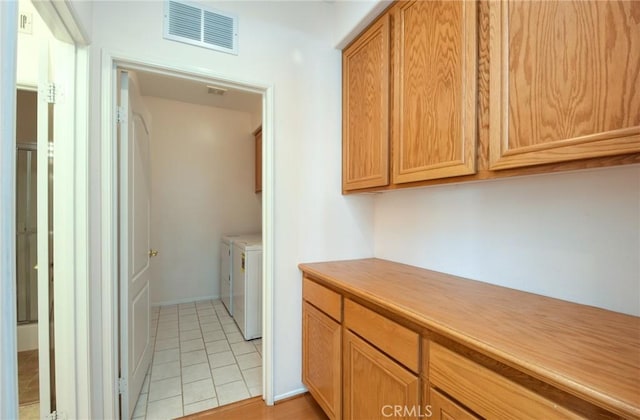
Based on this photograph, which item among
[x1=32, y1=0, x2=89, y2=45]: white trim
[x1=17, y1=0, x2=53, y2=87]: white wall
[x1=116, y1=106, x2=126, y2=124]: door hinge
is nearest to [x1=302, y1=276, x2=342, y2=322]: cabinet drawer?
[x1=116, y1=106, x2=126, y2=124]: door hinge

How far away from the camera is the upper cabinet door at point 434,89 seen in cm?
113

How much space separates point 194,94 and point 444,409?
3.81 metres

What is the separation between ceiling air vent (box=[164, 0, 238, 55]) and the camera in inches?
61.5

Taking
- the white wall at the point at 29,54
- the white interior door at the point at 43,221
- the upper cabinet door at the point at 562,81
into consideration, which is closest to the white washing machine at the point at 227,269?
the white interior door at the point at 43,221

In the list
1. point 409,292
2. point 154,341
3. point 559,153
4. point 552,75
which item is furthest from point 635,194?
point 154,341

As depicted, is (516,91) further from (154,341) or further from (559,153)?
(154,341)

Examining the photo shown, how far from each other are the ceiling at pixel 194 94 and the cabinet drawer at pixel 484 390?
2865mm

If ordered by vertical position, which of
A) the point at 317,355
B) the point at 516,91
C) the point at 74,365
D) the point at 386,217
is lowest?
the point at 317,355

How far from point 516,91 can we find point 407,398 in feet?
3.84

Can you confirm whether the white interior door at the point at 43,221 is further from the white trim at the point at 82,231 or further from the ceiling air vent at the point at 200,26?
the ceiling air vent at the point at 200,26

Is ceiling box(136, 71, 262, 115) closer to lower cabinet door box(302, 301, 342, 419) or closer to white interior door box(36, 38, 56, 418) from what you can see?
white interior door box(36, 38, 56, 418)

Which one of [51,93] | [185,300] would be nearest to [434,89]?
[51,93]

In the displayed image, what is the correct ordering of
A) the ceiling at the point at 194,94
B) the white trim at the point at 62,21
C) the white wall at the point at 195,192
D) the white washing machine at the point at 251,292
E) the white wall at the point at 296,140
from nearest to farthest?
the white trim at the point at 62,21 → the white wall at the point at 296,140 → the white washing machine at the point at 251,292 → the ceiling at the point at 194,94 → the white wall at the point at 195,192

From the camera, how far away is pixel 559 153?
2.83 ft
